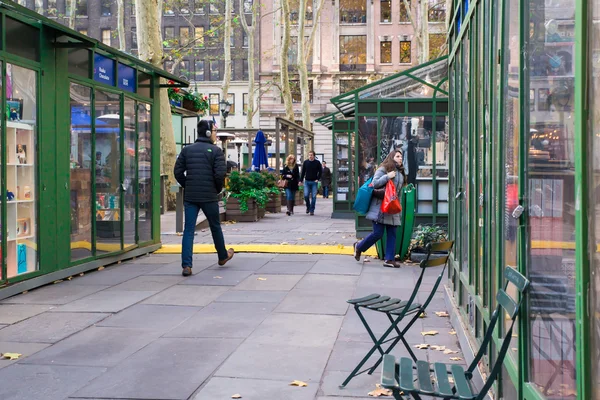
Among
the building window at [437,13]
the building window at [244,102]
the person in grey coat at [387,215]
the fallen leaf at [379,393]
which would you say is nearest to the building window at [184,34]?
the building window at [244,102]

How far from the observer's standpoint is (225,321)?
324 inches

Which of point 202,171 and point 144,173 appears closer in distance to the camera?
point 202,171

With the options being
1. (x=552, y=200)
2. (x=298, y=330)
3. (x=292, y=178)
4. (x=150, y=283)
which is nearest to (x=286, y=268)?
(x=150, y=283)

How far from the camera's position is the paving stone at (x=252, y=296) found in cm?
954

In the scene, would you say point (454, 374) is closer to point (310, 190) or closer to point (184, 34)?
point (310, 190)

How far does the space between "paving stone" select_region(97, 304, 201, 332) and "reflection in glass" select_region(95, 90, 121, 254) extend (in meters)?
3.46

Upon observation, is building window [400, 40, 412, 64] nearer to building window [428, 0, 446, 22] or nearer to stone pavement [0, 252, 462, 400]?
building window [428, 0, 446, 22]

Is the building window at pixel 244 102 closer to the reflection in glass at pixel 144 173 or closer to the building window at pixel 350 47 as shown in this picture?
the building window at pixel 350 47

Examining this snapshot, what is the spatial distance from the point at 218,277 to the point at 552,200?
331 inches

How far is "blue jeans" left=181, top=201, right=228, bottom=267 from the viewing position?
38.3ft

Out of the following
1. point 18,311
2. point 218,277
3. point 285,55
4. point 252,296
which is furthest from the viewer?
point 285,55

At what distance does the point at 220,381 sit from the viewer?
5867mm

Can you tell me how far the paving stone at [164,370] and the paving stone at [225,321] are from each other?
12.3 inches

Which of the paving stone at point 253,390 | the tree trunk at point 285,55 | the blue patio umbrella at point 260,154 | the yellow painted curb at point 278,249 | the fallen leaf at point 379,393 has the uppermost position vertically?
the tree trunk at point 285,55
